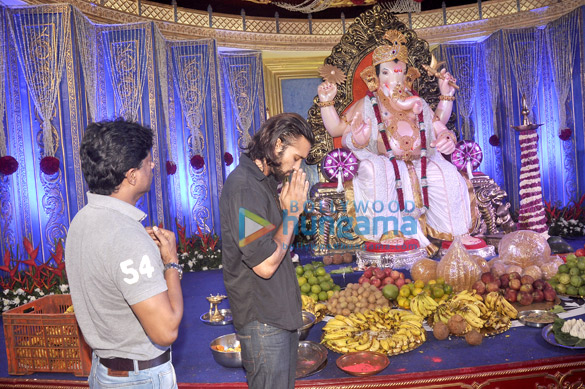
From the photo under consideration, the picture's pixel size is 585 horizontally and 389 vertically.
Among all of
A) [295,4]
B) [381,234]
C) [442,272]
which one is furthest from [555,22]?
[442,272]

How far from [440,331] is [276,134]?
2036mm

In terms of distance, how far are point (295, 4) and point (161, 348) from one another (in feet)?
21.9

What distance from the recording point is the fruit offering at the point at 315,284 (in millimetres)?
4012

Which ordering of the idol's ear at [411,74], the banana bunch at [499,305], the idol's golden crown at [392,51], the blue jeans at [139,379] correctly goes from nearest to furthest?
the blue jeans at [139,379] < the banana bunch at [499,305] < the idol's golden crown at [392,51] < the idol's ear at [411,74]

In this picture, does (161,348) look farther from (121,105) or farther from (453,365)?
(121,105)

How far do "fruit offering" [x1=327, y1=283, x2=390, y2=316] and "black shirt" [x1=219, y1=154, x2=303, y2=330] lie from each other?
189cm

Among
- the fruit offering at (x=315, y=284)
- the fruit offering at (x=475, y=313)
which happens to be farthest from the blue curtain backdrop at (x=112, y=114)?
the fruit offering at (x=475, y=313)

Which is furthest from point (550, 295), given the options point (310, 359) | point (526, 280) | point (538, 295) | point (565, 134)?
point (565, 134)

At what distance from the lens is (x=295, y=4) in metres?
7.16

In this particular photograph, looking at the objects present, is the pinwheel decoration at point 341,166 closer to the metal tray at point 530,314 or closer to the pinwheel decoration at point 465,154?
the pinwheel decoration at point 465,154

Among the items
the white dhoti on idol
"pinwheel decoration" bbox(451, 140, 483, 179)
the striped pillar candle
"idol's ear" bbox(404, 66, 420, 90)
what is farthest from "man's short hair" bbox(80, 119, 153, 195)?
"pinwheel decoration" bbox(451, 140, 483, 179)

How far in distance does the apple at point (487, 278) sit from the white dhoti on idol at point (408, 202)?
6.18ft

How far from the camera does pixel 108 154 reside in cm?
138

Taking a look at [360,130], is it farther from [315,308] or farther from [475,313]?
[475,313]
